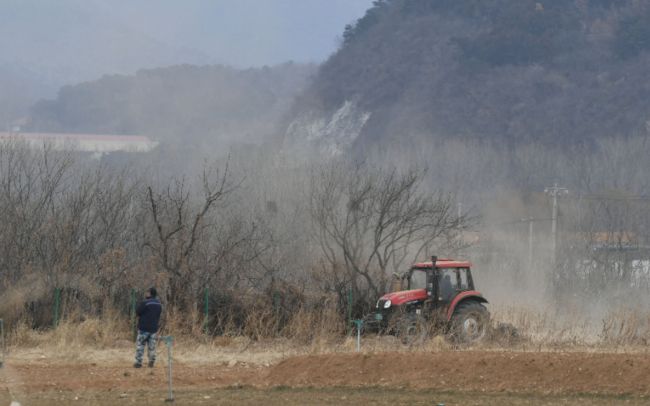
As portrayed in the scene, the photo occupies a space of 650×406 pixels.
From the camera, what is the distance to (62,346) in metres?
27.5

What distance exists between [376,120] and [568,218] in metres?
71.6

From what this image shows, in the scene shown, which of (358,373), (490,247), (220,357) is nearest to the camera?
(358,373)

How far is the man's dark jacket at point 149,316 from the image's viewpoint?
24141 mm

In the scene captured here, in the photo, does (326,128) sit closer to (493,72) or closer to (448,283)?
(493,72)

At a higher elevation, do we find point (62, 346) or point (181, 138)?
point (181, 138)

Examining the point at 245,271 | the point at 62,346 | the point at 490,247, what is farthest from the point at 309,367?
the point at 490,247

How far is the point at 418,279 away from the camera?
30.1 metres

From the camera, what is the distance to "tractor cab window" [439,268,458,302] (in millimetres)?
29047

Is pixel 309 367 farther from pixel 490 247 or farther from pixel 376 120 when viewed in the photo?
pixel 376 120

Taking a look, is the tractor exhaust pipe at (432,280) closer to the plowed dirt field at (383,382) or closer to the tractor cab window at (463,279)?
the tractor cab window at (463,279)

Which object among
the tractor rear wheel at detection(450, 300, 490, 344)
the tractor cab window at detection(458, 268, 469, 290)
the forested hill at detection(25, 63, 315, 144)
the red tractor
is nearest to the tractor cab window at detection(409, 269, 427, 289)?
the red tractor

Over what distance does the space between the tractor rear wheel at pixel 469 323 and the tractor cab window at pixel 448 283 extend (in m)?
0.40

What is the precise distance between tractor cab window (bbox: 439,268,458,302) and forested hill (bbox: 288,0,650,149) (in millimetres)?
94468

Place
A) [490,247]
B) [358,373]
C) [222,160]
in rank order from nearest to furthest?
[358,373] → [490,247] → [222,160]
